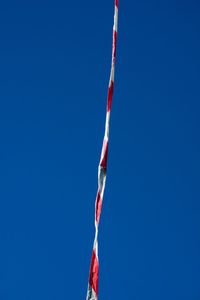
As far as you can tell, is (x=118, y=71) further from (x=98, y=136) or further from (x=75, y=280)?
(x=75, y=280)

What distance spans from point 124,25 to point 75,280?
0.64m

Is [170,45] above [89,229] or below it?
above

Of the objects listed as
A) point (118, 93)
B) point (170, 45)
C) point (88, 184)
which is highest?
point (170, 45)

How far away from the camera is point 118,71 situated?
1139 millimetres

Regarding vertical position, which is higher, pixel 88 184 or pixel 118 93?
pixel 118 93

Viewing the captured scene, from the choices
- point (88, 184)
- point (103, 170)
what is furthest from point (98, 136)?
point (103, 170)

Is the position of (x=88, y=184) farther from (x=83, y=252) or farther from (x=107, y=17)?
(x=107, y=17)

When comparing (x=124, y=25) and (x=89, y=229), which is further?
(x=124, y=25)

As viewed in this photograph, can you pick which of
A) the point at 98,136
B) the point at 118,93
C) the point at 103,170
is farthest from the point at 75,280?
the point at 103,170

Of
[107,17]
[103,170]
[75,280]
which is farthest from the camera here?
[107,17]

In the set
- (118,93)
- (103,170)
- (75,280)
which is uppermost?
(118,93)

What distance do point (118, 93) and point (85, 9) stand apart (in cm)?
24

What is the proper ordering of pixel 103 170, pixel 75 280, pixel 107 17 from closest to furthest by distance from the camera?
pixel 103 170
pixel 75 280
pixel 107 17

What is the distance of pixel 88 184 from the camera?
1.07 meters
